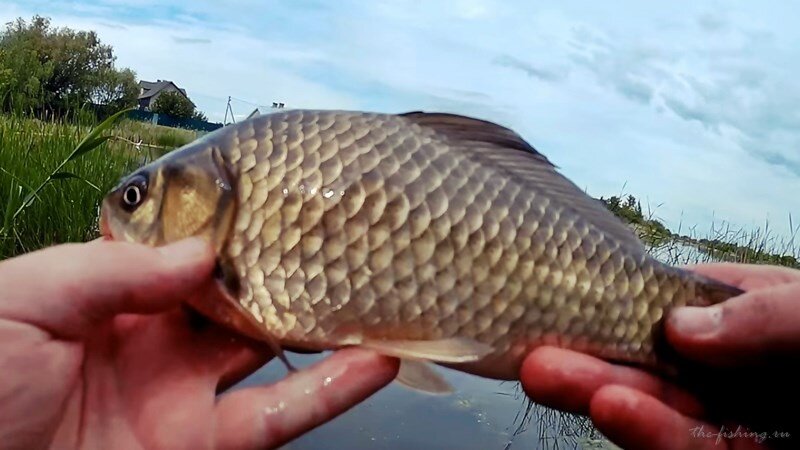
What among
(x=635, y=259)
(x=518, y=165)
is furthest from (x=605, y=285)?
(x=518, y=165)

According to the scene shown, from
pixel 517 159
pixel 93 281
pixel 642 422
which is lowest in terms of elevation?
pixel 642 422

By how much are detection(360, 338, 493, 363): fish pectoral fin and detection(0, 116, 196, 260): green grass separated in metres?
2.96

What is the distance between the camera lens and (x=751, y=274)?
2.23 m

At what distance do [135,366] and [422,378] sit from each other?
2.29 ft

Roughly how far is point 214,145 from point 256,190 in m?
0.17

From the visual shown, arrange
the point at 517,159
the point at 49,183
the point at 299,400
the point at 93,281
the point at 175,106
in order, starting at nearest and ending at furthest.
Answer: the point at 93,281 < the point at 299,400 < the point at 517,159 < the point at 49,183 < the point at 175,106

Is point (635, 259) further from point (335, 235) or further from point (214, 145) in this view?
point (214, 145)

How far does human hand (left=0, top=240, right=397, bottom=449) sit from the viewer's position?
1.54 meters

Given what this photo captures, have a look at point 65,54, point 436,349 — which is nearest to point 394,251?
point 436,349

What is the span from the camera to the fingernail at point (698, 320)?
171cm

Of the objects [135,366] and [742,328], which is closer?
[742,328]

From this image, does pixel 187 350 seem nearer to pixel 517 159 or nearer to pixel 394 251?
pixel 394 251

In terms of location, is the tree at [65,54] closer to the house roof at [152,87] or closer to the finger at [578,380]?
the house roof at [152,87]

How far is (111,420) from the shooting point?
174cm
